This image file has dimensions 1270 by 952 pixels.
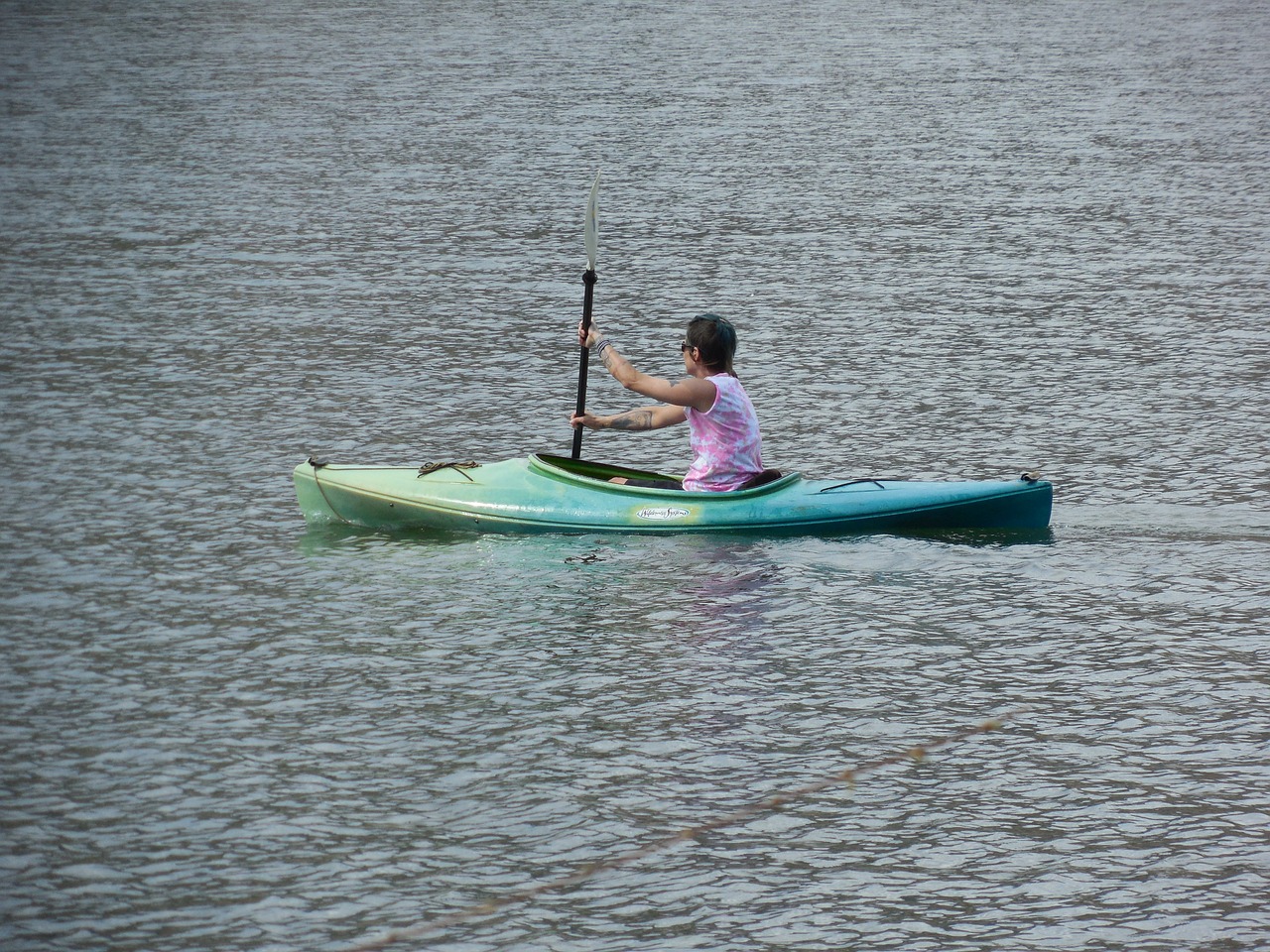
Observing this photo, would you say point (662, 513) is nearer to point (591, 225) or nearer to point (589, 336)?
point (589, 336)

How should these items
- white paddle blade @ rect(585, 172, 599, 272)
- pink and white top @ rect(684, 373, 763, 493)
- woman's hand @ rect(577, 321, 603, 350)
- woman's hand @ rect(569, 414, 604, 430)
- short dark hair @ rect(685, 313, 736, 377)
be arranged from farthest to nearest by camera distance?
white paddle blade @ rect(585, 172, 599, 272) < woman's hand @ rect(577, 321, 603, 350) < woman's hand @ rect(569, 414, 604, 430) < short dark hair @ rect(685, 313, 736, 377) < pink and white top @ rect(684, 373, 763, 493)

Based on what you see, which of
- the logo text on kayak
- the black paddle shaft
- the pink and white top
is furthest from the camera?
the black paddle shaft

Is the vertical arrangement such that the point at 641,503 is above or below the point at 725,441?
below

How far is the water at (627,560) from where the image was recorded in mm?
5527

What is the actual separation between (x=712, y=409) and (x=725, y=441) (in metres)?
0.17

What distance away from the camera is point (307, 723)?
21.9ft

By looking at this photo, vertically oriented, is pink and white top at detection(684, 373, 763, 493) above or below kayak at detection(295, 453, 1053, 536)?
above

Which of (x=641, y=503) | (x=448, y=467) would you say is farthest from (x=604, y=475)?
(x=448, y=467)

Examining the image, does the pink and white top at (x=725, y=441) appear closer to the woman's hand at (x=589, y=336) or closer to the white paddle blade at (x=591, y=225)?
the woman's hand at (x=589, y=336)

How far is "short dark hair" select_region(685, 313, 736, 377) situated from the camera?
348 inches

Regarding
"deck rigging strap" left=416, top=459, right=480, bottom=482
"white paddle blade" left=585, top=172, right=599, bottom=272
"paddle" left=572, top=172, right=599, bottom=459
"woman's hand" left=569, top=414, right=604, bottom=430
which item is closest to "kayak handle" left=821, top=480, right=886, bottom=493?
"woman's hand" left=569, top=414, right=604, bottom=430

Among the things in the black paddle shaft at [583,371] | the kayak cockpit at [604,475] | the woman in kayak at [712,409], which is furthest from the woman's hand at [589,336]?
the kayak cockpit at [604,475]

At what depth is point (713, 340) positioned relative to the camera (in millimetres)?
8852

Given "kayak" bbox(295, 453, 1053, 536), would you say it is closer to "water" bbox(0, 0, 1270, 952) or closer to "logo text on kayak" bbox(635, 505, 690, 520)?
"logo text on kayak" bbox(635, 505, 690, 520)
